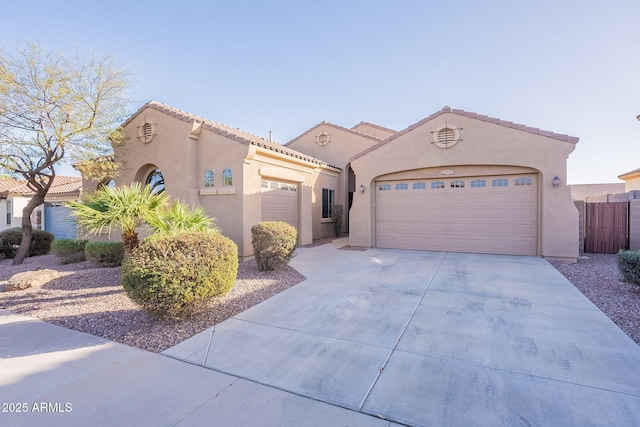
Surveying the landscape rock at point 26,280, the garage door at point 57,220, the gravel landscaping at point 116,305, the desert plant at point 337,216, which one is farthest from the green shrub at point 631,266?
the garage door at point 57,220

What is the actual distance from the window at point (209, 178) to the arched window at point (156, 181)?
7.74 ft

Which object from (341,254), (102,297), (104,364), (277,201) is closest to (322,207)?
(277,201)

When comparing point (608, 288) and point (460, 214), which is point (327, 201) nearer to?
point (460, 214)

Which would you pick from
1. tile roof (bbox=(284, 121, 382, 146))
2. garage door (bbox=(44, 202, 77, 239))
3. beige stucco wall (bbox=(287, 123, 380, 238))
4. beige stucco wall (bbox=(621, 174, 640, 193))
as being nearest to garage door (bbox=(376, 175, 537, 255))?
beige stucco wall (bbox=(287, 123, 380, 238))

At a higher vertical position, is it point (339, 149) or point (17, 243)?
point (339, 149)

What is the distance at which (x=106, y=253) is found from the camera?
9328 mm

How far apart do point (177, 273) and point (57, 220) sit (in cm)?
1819

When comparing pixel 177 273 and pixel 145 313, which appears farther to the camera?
pixel 145 313

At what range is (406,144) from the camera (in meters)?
11.9

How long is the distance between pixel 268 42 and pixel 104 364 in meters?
12.1

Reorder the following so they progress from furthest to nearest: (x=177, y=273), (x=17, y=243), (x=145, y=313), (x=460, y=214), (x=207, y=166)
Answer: (x=17, y=243)
(x=460, y=214)
(x=207, y=166)
(x=145, y=313)
(x=177, y=273)

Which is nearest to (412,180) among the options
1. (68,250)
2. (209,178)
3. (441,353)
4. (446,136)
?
(446,136)

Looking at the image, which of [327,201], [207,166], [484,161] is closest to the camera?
[484,161]

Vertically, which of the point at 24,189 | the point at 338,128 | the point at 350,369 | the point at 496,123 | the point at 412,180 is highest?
the point at 338,128
